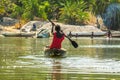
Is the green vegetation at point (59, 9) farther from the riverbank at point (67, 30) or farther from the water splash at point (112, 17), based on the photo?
the riverbank at point (67, 30)

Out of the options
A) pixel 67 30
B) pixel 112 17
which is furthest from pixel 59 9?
pixel 67 30

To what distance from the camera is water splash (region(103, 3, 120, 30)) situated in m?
81.4

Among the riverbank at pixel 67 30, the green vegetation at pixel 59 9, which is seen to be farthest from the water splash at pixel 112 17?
the riverbank at pixel 67 30

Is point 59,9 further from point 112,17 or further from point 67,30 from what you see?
point 67,30

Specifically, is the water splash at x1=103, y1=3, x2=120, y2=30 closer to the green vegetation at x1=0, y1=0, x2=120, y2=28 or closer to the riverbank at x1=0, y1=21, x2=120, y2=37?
the green vegetation at x1=0, y1=0, x2=120, y2=28

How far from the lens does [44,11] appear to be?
81.5m

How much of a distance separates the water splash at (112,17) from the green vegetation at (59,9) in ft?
2.65

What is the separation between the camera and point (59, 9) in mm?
85438

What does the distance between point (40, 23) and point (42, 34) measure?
11.4m

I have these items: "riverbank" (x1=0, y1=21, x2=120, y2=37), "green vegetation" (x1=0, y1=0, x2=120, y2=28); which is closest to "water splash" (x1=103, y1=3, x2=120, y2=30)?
"green vegetation" (x1=0, y1=0, x2=120, y2=28)

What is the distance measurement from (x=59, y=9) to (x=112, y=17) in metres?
9.33

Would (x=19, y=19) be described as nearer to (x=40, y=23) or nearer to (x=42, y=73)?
(x=40, y=23)

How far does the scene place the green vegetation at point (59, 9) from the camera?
265 ft

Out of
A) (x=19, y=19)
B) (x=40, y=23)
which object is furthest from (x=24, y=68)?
(x=19, y=19)
